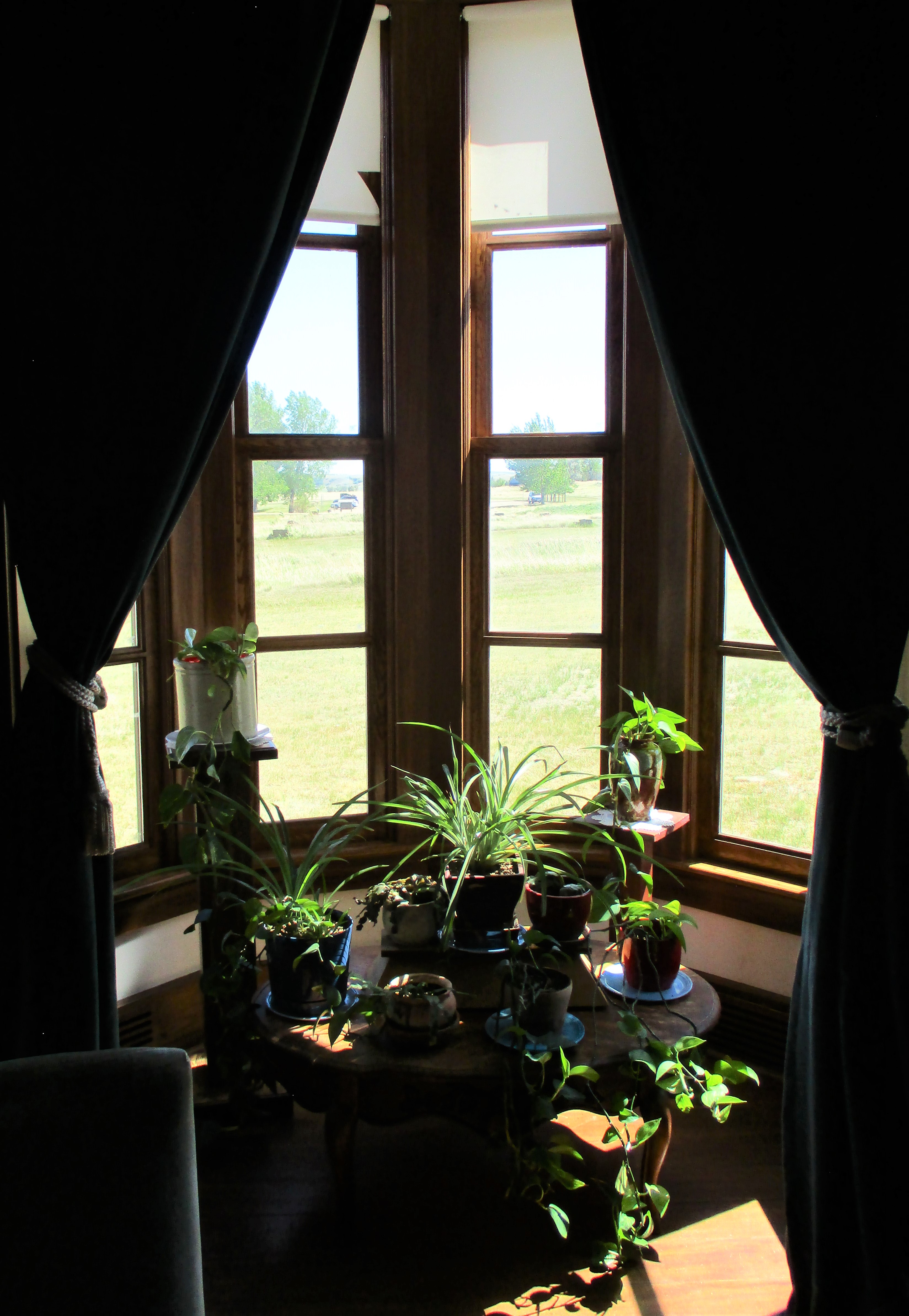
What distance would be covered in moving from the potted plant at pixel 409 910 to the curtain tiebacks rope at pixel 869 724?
35.3 inches

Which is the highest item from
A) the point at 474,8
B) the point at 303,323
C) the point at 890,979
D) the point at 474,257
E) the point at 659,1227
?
the point at 474,8

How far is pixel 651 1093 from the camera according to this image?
2025 mm

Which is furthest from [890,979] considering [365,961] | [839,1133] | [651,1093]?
[365,961]

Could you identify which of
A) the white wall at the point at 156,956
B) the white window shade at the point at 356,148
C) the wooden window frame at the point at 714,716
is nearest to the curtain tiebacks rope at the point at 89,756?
the white wall at the point at 156,956

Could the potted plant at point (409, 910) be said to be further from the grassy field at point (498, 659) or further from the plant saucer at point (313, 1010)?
the grassy field at point (498, 659)

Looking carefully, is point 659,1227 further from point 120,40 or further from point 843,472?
point 120,40

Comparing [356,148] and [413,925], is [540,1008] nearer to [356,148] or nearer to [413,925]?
[413,925]

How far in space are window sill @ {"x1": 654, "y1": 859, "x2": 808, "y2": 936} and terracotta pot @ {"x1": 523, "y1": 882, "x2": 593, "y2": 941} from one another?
429 mm

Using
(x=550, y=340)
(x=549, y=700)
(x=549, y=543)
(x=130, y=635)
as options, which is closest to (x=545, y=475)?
(x=549, y=543)

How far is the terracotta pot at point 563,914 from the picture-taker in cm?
226

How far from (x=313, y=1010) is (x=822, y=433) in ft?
4.84

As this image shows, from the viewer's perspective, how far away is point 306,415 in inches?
111

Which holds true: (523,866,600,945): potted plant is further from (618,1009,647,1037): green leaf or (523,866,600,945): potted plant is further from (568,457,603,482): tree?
(568,457,603,482): tree

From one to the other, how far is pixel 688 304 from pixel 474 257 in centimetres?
110
